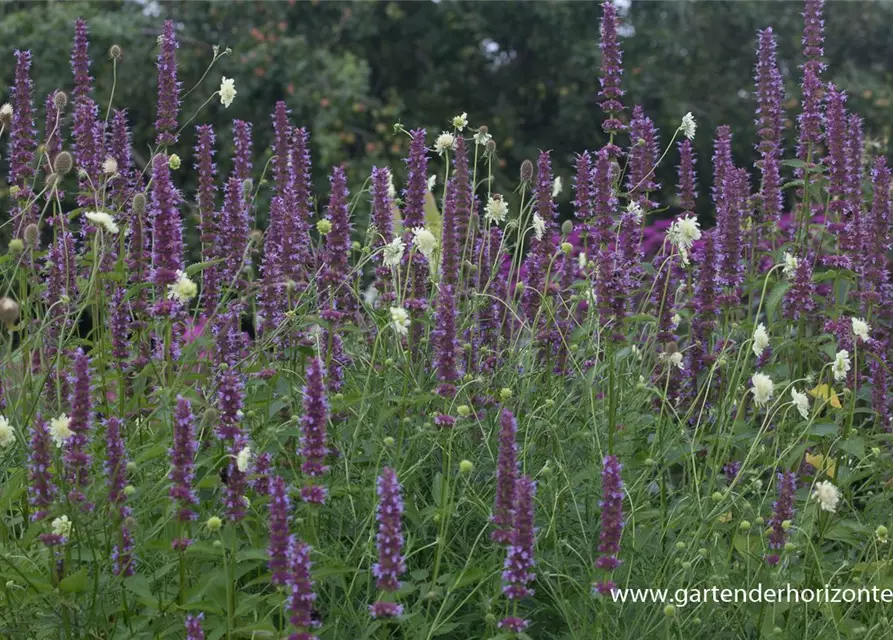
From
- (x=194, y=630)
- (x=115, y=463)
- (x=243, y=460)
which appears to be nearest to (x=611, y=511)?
(x=243, y=460)

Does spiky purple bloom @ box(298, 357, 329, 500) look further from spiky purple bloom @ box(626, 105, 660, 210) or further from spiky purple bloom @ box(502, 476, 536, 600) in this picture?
spiky purple bloom @ box(626, 105, 660, 210)

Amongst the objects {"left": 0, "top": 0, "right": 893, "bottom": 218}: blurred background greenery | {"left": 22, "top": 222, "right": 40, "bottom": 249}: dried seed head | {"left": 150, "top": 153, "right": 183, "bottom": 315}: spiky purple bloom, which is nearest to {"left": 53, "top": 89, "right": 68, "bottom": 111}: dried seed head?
{"left": 22, "top": 222, "right": 40, "bottom": 249}: dried seed head

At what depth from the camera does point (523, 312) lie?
440 cm

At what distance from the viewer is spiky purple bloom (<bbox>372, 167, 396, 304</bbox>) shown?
3.79m

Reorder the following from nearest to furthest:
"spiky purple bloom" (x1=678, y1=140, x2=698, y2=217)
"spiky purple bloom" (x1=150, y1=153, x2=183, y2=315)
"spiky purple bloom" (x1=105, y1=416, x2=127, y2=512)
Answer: "spiky purple bloom" (x1=105, y1=416, x2=127, y2=512)
"spiky purple bloom" (x1=150, y1=153, x2=183, y2=315)
"spiky purple bloom" (x1=678, y1=140, x2=698, y2=217)

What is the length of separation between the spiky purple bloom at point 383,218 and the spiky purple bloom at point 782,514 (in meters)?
1.30

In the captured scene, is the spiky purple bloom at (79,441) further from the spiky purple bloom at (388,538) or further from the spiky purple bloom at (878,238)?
the spiky purple bloom at (878,238)

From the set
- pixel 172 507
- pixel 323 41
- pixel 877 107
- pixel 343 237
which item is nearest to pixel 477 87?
pixel 323 41

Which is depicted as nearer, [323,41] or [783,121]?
[783,121]

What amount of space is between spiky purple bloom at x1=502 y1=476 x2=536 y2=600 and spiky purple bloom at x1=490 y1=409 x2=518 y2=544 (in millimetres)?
20

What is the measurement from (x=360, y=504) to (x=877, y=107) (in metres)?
12.9

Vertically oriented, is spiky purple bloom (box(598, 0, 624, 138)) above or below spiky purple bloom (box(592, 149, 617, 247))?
above

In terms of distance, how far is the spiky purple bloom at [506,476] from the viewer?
8.04 feet

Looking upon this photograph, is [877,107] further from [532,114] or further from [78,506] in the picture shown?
[78,506]
